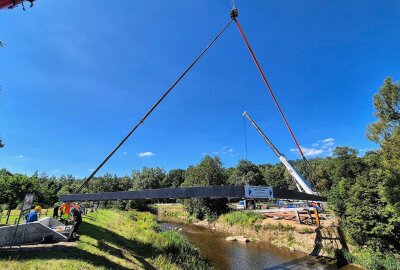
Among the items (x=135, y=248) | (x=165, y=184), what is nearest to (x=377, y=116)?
(x=135, y=248)

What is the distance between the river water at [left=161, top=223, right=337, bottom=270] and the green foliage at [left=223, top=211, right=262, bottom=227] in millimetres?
5697

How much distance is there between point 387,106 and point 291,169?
14.3 metres

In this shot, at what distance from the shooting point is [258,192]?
11523 millimetres

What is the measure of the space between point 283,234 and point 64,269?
85.8ft

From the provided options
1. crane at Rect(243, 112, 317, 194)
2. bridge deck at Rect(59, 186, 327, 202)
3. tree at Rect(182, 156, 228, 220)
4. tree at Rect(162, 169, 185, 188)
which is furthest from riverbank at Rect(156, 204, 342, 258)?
tree at Rect(162, 169, 185, 188)

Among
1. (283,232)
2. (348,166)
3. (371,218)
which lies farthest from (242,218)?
(348,166)

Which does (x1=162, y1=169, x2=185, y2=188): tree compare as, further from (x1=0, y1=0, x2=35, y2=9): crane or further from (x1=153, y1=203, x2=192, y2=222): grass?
(x1=0, y1=0, x2=35, y2=9): crane

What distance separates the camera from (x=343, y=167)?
225 feet

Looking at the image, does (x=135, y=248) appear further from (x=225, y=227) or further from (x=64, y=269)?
(x=225, y=227)

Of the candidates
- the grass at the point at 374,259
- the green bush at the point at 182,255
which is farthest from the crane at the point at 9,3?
the grass at the point at 374,259

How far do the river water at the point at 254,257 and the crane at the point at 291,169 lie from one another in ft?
31.8

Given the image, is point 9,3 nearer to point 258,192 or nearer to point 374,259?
point 258,192

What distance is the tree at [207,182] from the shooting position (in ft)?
160

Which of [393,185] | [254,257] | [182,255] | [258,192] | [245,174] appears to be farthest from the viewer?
[245,174]
